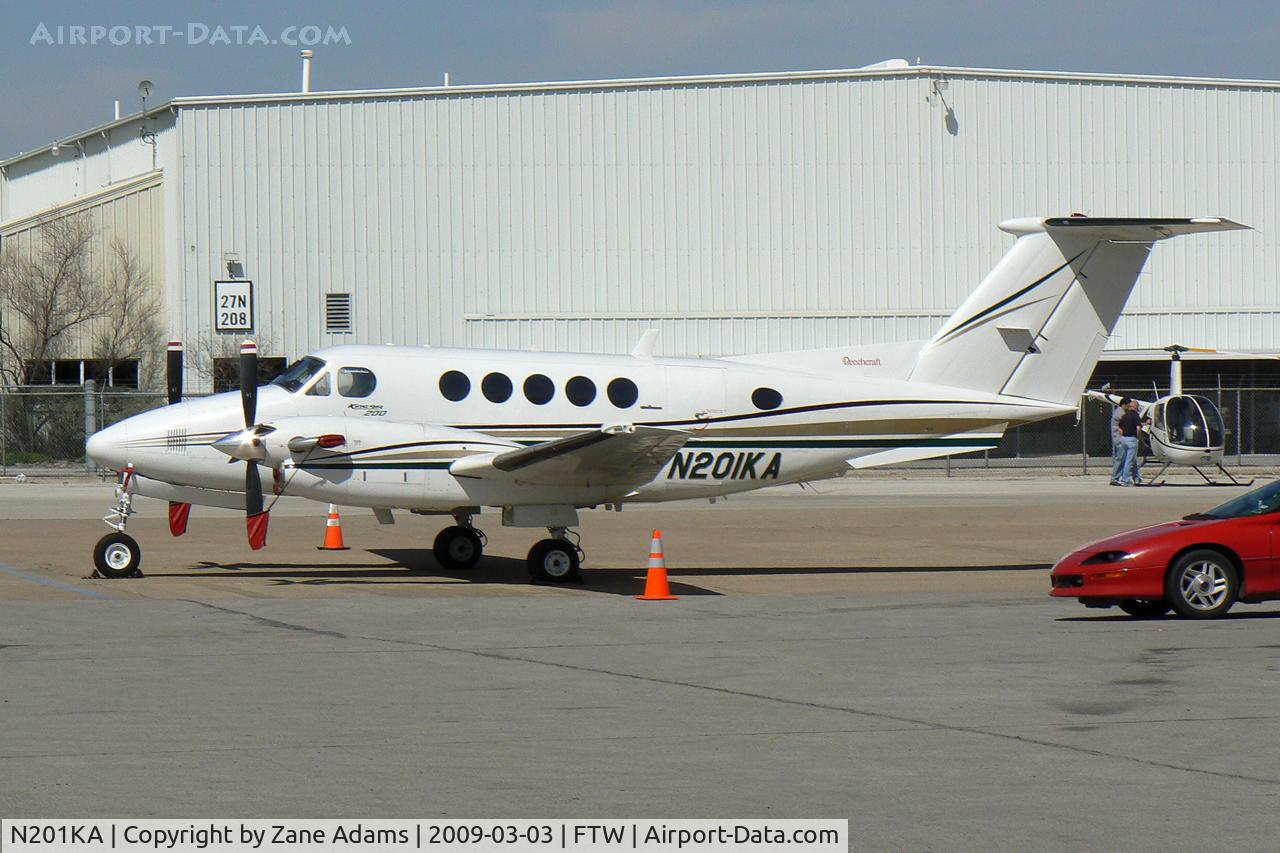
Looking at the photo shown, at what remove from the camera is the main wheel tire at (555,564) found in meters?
16.9

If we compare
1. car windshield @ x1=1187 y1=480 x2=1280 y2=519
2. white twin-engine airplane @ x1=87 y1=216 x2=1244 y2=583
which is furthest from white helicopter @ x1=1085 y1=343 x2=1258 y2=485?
car windshield @ x1=1187 y1=480 x2=1280 y2=519

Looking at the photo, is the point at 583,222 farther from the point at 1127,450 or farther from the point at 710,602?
the point at 710,602

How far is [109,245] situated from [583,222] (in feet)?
47.5

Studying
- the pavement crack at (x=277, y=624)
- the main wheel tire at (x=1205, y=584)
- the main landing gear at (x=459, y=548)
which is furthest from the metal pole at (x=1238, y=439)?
the pavement crack at (x=277, y=624)

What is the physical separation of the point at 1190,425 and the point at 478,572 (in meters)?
18.3

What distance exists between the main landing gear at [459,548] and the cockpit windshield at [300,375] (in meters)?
2.50

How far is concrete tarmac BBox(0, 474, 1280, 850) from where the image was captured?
6641mm

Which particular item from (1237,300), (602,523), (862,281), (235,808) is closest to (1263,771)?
(235,808)

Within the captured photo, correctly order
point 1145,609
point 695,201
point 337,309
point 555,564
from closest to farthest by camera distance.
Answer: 1. point 1145,609
2. point 555,564
3. point 337,309
4. point 695,201

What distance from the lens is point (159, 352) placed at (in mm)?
44312

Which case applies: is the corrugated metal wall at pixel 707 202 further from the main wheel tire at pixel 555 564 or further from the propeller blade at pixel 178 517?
the main wheel tire at pixel 555 564

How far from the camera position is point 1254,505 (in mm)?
13352

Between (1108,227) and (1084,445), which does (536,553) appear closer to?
(1108,227)

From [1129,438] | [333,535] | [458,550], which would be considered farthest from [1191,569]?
[1129,438]
